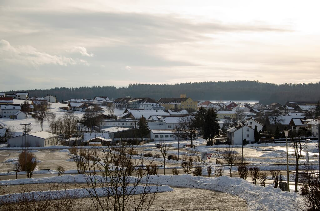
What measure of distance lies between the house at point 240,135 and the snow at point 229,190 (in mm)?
28683

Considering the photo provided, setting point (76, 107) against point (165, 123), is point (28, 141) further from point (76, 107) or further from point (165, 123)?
point (76, 107)

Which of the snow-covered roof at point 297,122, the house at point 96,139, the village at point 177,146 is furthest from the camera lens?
the snow-covered roof at point 297,122

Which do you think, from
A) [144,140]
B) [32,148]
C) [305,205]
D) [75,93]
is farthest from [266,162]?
[75,93]

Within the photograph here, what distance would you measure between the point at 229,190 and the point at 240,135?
31.0m

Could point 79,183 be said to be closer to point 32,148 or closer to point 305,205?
point 305,205

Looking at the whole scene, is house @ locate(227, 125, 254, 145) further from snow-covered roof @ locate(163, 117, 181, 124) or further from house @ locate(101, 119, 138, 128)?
house @ locate(101, 119, 138, 128)

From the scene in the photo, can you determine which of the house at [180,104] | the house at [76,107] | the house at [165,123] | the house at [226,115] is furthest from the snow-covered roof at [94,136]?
the house at [180,104]

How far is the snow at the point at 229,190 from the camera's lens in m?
14.2

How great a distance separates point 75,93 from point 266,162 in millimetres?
173342

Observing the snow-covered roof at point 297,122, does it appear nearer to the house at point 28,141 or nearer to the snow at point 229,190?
the house at point 28,141

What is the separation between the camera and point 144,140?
5212 centimetres

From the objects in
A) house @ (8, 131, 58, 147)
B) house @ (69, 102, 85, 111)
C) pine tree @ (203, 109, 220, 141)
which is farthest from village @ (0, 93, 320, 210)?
house @ (69, 102, 85, 111)

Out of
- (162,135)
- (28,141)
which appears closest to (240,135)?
(162,135)

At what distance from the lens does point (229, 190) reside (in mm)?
17438
